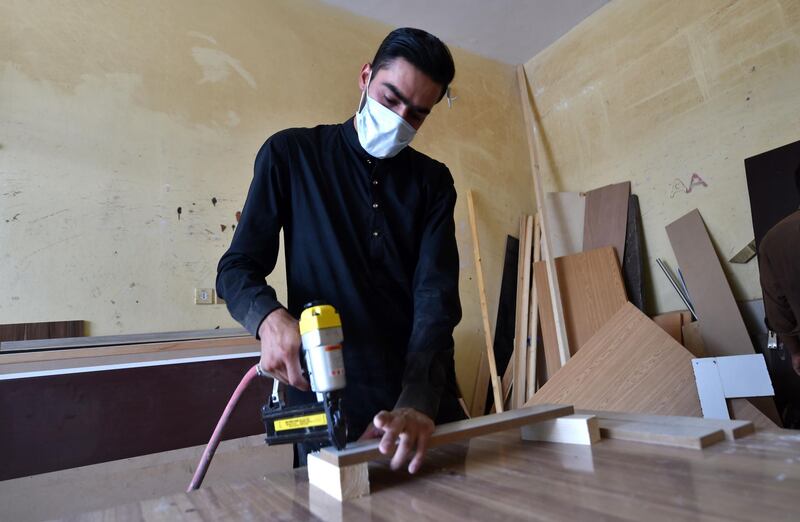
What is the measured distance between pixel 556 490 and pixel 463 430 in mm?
230

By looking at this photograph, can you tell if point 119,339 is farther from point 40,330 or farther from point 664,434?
point 664,434

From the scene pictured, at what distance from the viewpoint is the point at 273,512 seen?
653 mm

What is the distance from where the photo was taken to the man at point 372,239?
3.65 feet

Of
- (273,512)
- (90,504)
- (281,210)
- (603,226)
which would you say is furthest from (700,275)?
(90,504)

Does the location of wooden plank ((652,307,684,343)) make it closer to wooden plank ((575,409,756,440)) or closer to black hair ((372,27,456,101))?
wooden plank ((575,409,756,440))

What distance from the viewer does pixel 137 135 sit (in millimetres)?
2570

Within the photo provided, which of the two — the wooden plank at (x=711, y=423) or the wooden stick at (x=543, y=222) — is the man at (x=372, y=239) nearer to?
the wooden plank at (x=711, y=423)

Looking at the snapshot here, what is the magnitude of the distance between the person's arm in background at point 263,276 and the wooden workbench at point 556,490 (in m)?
0.22

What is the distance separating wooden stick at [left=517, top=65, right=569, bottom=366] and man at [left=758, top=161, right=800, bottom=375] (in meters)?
1.18

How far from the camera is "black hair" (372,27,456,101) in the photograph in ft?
3.84

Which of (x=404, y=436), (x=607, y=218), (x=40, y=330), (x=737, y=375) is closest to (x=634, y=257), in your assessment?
(x=607, y=218)

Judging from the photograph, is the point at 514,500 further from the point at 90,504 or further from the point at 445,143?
the point at 445,143

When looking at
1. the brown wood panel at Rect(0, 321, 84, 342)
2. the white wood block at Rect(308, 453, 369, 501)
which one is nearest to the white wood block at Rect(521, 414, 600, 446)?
the white wood block at Rect(308, 453, 369, 501)

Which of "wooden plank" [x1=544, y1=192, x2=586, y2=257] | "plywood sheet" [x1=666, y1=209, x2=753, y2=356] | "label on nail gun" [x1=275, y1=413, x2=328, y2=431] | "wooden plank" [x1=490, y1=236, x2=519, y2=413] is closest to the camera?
"label on nail gun" [x1=275, y1=413, x2=328, y2=431]
